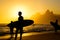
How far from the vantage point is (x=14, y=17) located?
17.4 meters

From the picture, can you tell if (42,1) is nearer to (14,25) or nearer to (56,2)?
(56,2)

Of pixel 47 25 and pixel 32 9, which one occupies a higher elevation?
pixel 32 9

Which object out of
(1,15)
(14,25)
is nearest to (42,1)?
(1,15)

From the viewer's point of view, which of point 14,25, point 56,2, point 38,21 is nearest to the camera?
point 14,25

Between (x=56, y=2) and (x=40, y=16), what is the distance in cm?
229

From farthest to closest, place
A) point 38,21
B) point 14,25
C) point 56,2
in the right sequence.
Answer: point 38,21
point 56,2
point 14,25

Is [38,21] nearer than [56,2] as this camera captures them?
No

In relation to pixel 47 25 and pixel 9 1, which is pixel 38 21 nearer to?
pixel 47 25

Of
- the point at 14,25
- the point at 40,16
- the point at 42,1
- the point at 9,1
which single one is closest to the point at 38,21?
the point at 40,16

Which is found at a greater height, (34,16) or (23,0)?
(23,0)

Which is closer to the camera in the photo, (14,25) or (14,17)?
(14,25)

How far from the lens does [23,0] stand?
17328 mm

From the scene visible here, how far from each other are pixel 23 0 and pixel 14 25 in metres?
10.4

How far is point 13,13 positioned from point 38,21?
2408 mm
